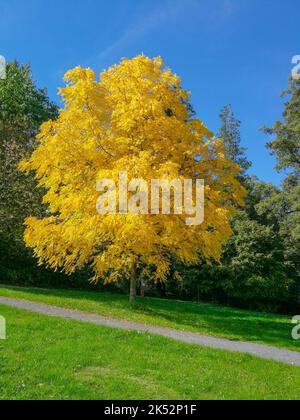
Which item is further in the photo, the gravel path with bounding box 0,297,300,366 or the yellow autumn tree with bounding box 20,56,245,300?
the yellow autumn tree with bounding box 20,56,245,300

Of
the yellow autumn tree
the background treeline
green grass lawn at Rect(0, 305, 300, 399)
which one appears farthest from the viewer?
the background treeline

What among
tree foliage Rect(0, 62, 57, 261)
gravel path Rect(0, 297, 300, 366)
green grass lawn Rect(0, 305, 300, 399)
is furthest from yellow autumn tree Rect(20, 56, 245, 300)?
tree foliage Rect(0, 62, 57, 261)

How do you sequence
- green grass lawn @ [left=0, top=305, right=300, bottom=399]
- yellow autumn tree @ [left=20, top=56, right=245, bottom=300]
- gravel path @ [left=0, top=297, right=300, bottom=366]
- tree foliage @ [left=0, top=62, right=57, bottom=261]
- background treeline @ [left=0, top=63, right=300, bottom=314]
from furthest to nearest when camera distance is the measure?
1. background treeline @ [left=0, top=63, right=300, bottom=314]
2. tree foliage @ [left=0, top=62, right=57, bottom=261]
3. yellow autumn tree @ [left=20, top=56, right=245, bottom=300]
4. gravel path @ [left=0, top=297, right=300, bottom=366]
5. green grass lawn @ [left=0, top=305, right=300, bottom=399]

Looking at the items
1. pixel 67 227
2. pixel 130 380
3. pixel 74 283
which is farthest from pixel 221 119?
pixel 130 380

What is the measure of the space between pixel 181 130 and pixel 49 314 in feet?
23.7

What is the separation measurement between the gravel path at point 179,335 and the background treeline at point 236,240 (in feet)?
31.4

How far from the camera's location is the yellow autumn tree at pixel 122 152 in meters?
12.7

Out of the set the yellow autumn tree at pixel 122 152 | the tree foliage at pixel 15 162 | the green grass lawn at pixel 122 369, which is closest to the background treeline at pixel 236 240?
the tree foliage at pixel 15 162

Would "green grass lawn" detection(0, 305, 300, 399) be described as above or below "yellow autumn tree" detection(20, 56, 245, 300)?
below

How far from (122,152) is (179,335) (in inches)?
246

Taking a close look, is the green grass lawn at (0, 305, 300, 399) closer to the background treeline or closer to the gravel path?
the gravel path

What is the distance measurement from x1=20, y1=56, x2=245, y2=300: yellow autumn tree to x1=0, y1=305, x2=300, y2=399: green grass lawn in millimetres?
3888

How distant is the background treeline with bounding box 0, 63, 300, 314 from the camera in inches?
933

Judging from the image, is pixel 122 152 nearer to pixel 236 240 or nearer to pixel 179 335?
pixel 179 335
